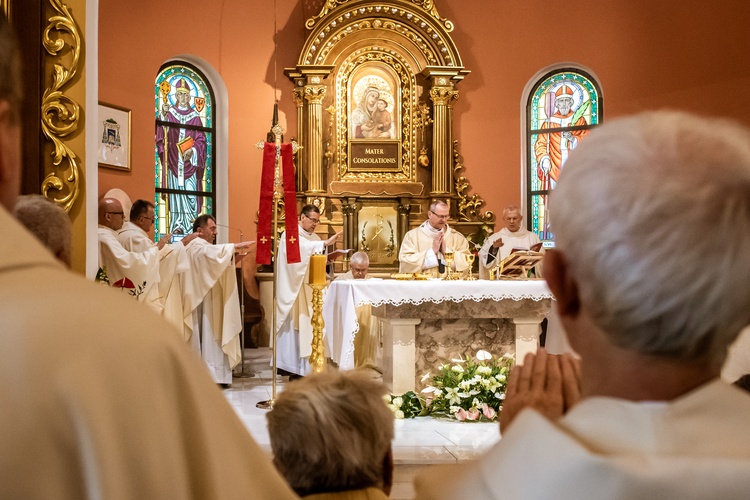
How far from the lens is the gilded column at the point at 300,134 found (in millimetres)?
11727

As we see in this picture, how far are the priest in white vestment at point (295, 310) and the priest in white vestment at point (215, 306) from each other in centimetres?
48

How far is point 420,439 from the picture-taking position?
19.9ft

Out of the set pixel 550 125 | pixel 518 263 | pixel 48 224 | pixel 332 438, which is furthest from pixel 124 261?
pixel 550 125

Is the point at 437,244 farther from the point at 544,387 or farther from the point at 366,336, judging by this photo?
the point at 544,387

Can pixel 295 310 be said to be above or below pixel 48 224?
below

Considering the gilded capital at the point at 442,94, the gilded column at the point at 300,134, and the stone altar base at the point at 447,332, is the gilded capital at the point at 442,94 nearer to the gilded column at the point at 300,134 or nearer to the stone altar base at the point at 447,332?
the gilded column at the point at 300,134

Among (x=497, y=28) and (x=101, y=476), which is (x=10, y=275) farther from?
(x=497, y=28)

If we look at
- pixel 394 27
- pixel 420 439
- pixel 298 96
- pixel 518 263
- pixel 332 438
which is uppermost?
pixel 394 27

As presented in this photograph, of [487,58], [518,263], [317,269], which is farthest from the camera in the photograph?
[487,58]

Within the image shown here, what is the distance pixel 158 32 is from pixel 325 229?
3281 mm

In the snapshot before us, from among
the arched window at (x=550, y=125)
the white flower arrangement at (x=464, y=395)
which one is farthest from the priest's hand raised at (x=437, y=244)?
the arched window at (x=550, y=125)

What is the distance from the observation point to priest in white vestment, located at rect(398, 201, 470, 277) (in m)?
8.69

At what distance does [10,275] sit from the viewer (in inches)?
31.6

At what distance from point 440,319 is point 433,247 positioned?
152cm
